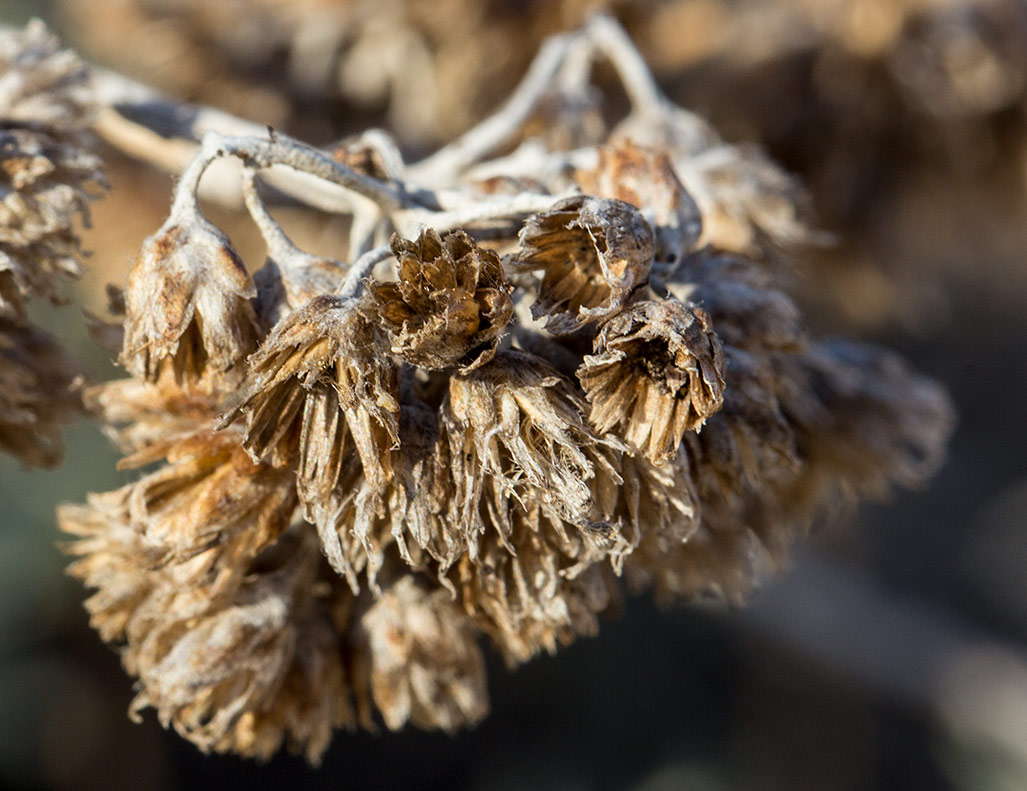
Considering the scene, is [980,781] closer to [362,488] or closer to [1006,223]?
[1006,223]

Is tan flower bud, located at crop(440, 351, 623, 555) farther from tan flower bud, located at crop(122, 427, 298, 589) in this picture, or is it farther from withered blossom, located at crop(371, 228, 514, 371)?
tan flower bud, located at crop(122, 427, 298, 589)

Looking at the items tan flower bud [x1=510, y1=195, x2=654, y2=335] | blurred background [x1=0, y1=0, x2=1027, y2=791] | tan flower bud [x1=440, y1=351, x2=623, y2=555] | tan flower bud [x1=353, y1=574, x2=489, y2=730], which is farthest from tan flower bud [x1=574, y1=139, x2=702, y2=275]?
blurred background [x1=0, y1=0, x2=1027, y2=791]

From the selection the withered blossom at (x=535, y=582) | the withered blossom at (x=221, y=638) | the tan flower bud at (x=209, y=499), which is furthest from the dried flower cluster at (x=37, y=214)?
the withered blossom at (x=535, y=582)

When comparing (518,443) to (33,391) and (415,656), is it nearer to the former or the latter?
(415,656)

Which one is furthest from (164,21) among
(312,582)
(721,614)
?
(721,614)

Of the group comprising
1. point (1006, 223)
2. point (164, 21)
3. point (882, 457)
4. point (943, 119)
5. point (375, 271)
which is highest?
point (164, 21)

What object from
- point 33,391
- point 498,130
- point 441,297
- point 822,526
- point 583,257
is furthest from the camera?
point 822,526

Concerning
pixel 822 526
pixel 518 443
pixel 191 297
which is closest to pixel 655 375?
pixel 518 443

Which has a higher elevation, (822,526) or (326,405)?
(326,405)
